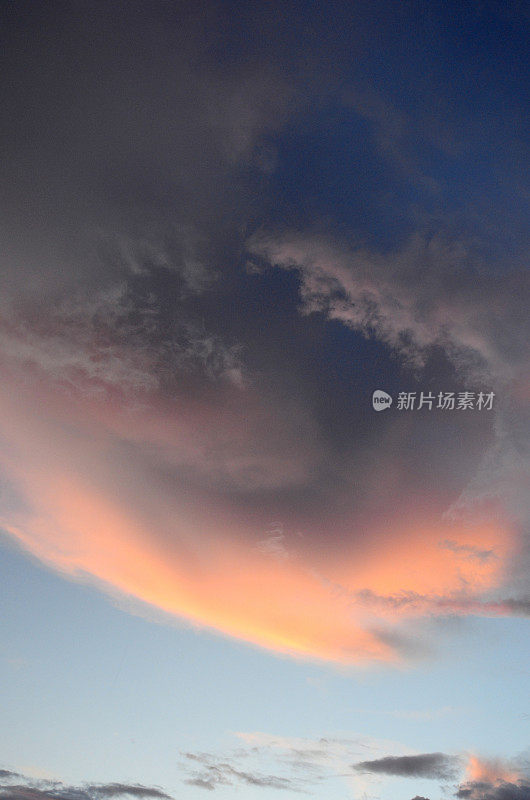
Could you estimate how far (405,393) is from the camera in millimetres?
21203

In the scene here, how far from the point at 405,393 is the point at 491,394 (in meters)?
6.31

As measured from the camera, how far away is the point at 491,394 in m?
20.9
